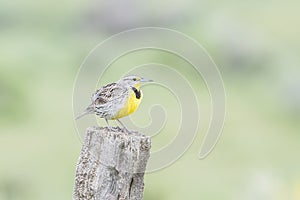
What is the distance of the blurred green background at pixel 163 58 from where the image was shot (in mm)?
10094

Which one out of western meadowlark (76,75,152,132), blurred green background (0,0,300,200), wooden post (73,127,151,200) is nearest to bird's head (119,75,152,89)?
western meadowlark (76,75,152,132)

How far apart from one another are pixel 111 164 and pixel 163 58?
32.1 feet

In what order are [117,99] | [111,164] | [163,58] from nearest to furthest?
1. [111,164]
2. [117,99]
3. [163,58]

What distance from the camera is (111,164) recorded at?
4523mm

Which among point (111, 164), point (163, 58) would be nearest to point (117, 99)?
point (111, 164)

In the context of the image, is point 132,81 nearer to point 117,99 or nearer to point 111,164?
point 117,99

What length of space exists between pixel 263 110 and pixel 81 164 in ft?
28.7

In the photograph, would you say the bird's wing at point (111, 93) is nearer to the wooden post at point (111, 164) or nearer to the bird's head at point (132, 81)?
the bird's head at point (132, 81)

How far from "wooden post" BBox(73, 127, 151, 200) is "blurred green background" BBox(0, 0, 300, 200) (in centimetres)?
441

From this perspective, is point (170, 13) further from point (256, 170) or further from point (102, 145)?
point (102, 145)

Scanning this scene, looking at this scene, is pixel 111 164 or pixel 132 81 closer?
pixel 111 164

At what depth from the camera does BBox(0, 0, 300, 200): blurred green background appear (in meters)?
10.1

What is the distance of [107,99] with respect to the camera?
4.91m

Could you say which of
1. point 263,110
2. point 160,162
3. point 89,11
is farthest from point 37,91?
point 160,162
